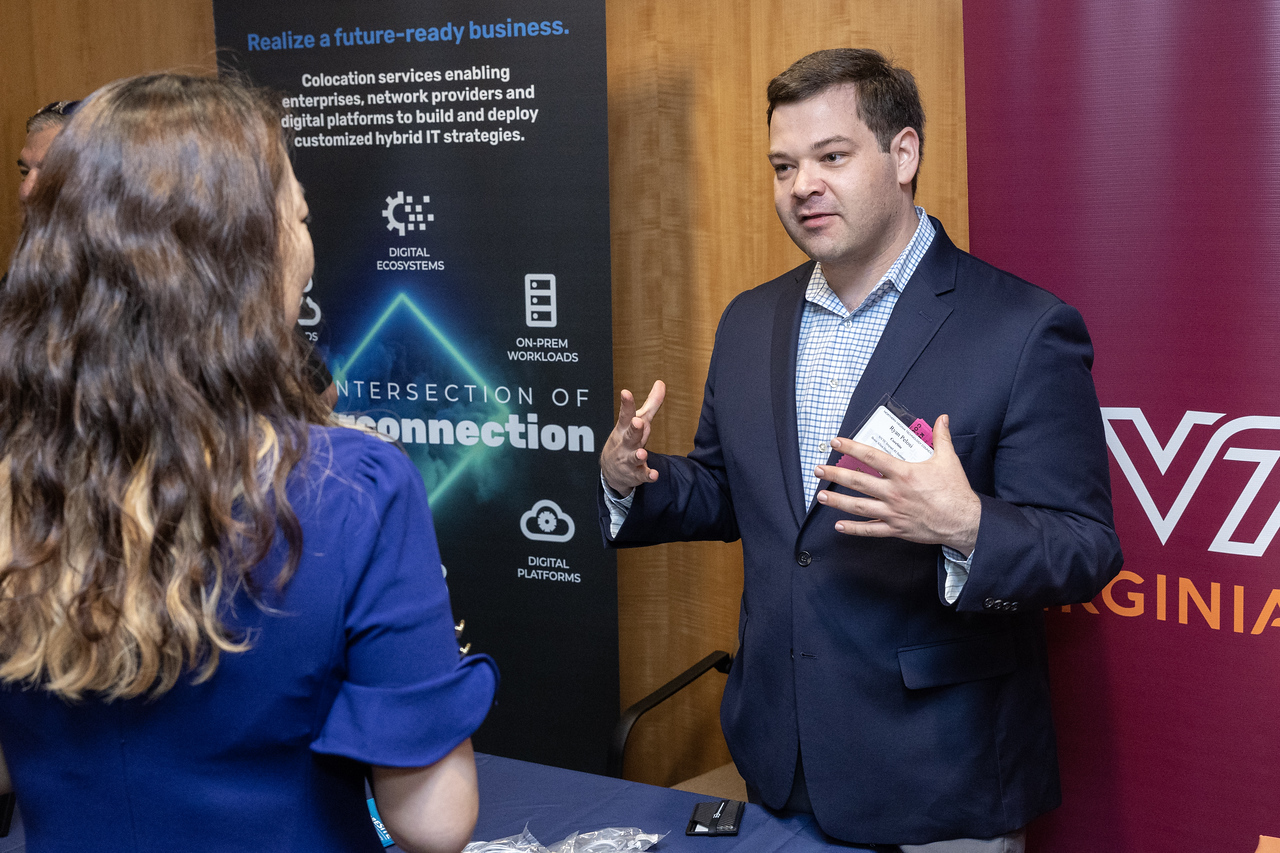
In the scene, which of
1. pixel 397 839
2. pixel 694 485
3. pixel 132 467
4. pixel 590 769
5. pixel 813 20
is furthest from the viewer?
pixel 590 769

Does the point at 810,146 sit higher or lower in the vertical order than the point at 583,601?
higher

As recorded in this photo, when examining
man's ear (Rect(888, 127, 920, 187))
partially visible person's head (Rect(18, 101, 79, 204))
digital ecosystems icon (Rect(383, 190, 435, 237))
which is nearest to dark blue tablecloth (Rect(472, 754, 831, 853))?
man's ear (Rect(888, 127, 920, 187))

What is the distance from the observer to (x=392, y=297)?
3148 millimetres

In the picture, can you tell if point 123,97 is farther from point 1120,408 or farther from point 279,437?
point 1120,408

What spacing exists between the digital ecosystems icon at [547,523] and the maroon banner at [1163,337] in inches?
54.7

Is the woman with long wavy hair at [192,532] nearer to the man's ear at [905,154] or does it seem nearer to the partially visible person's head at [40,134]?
the man's ear at [905,154]

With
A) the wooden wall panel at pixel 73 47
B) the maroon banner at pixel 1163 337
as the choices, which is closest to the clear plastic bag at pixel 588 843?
the maroon banner at pixel 1163 337

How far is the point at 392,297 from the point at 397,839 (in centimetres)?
234

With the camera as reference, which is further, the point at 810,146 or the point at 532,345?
the point at 532,345

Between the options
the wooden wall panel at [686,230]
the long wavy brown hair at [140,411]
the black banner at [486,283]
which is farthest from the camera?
the wooden wall panel at [686,230]

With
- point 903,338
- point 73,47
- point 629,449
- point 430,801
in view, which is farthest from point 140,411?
point 73,47

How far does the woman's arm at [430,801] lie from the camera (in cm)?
95

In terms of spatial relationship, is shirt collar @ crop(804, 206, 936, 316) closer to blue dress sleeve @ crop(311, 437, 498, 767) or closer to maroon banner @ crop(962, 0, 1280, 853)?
maroon banner @ crop(962, 0, 1280, 853)

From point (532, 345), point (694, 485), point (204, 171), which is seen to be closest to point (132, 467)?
point (204, 171)
